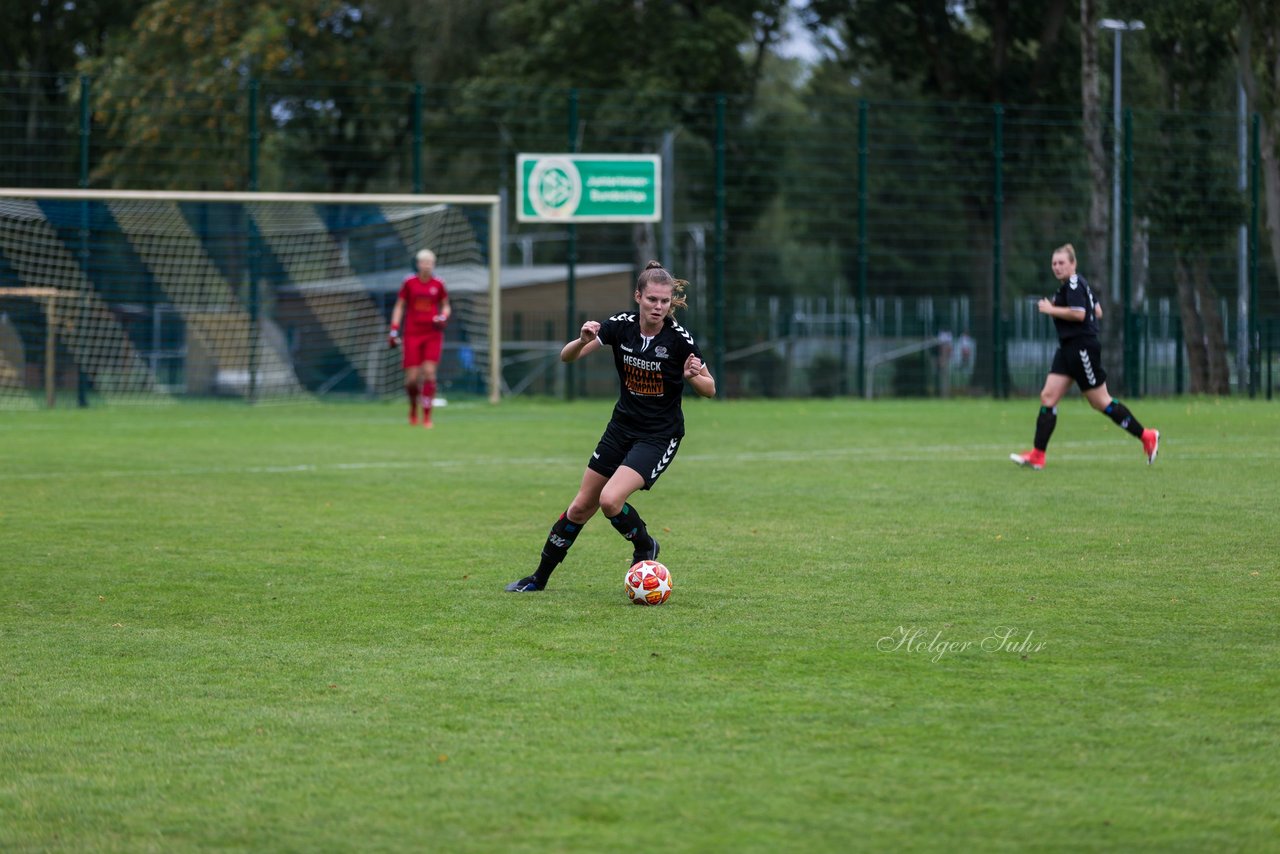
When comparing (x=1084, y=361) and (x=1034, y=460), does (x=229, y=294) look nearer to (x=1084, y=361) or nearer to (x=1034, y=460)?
(x=1034, y=460)

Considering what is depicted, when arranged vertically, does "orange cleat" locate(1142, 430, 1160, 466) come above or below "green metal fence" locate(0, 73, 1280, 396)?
below

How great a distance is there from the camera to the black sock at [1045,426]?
47.4ft

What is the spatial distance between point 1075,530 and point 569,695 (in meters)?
5.51

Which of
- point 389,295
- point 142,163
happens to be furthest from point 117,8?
point 389,295

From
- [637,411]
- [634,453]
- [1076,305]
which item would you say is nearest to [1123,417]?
[1076,305]

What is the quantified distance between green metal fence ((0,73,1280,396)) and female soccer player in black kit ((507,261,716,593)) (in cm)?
1858

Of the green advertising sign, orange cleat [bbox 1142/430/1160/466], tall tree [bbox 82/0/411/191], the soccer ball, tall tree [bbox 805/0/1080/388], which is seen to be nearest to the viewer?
the soccer ball

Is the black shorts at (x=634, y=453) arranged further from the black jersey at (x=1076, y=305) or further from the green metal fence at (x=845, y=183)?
the green metal fence at (x=845, y=183)

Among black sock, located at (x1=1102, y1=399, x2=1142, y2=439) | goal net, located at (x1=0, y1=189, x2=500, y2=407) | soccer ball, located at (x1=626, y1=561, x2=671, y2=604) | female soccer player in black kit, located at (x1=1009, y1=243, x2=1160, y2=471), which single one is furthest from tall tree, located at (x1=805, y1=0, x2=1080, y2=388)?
soccer ball, located at (x1=626, y1=561, x2=671, y2=604)

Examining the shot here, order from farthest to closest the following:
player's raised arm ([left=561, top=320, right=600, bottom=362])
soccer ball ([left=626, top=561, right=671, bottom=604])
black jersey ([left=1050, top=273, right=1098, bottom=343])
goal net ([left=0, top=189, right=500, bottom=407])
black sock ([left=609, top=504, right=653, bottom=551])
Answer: goal net ([left=0, top=189, right=500, bottom=407]) → black jersey ([left=1050, top=273, right=1098, bottom=343]) → black sock ([left=609, top=504, right=653, bottom=551]) → player's raised arm ([left=561, top=320, right=600, bottom=362]) → soccer ball ([left=626, top=561, right=671, bottom=604])

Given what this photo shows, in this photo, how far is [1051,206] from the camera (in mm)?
35094

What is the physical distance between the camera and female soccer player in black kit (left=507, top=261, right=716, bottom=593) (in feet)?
26.9

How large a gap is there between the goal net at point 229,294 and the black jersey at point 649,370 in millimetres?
15975

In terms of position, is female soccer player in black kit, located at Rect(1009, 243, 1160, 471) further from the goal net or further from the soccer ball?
the goal net
